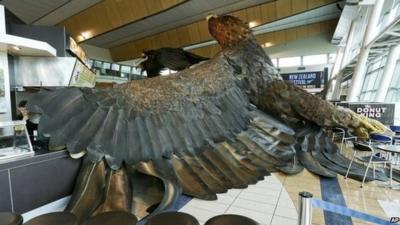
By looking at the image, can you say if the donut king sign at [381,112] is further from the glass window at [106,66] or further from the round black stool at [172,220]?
the glass window at [106,66]

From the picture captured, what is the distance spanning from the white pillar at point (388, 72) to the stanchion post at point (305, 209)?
789cm

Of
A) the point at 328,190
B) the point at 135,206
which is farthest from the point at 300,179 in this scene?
the point at 135,206

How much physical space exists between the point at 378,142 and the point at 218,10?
24.4ft

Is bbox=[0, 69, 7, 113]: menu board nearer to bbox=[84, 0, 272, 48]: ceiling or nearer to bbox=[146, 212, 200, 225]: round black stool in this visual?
bbox=[146, 212, 200, 225]: round black stool

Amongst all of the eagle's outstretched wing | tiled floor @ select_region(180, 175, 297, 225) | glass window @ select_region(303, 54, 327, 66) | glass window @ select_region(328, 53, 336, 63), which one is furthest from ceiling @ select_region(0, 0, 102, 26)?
glass window @ select_region(328, 53, 336, 63)

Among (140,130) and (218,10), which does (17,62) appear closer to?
(140,130)

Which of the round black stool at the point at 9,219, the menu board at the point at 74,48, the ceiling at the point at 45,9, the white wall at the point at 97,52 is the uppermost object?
the ceiling at the point at 45,9

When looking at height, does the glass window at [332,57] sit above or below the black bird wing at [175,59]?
above

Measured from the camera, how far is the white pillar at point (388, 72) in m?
7.48

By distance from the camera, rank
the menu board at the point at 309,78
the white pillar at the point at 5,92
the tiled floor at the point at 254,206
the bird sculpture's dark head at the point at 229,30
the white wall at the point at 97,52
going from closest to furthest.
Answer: the tiled floor at the point at 254,206
the bird sculpture's dark head at the point at 229,30
the white pillar at the point at 5,92
the menu board at the point at 309,78
the white wall at the point at 97,52

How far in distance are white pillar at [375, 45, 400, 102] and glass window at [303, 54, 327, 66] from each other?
947 cm

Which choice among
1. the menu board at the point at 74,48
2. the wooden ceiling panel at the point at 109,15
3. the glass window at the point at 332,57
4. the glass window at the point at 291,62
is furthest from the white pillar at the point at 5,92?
the glass window at the point at 332,57

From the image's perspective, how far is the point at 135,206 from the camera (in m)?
2.83

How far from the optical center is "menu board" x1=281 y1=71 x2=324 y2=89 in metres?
9.63
